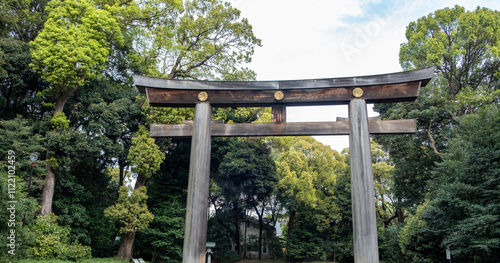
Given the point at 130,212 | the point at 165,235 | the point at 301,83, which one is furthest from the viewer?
the point at 165,235

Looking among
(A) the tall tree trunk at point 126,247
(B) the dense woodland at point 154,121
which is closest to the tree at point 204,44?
(B) the dense woodland at point 154,121

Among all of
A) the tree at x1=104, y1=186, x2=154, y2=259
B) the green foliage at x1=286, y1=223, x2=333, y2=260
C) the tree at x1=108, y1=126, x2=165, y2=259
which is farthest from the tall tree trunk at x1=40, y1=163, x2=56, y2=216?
the green foliage at x1=286, y1=223, x2=333, y2=260

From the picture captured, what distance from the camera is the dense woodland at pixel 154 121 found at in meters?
11.9

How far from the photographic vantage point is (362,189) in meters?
5.71

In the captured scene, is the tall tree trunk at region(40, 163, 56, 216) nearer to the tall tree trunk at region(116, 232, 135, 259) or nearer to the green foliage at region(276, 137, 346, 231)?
the tall tree trunk at region(116, 232, 135, 259)

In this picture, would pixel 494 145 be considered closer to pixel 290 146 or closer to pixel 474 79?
pixel 474 79

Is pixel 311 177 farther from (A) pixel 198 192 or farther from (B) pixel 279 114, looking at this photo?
(A) pixel 198 192

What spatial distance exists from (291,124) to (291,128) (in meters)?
0.09

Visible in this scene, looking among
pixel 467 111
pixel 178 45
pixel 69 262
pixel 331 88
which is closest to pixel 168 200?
pixel 69 262

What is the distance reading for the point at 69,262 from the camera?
1133cm

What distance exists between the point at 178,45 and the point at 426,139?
1348 centimetres

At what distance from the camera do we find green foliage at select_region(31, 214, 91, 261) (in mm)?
11266

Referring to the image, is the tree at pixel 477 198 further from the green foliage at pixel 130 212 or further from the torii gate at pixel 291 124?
the green foliage at pixel 130 212

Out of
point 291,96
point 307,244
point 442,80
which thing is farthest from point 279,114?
point 307,244
